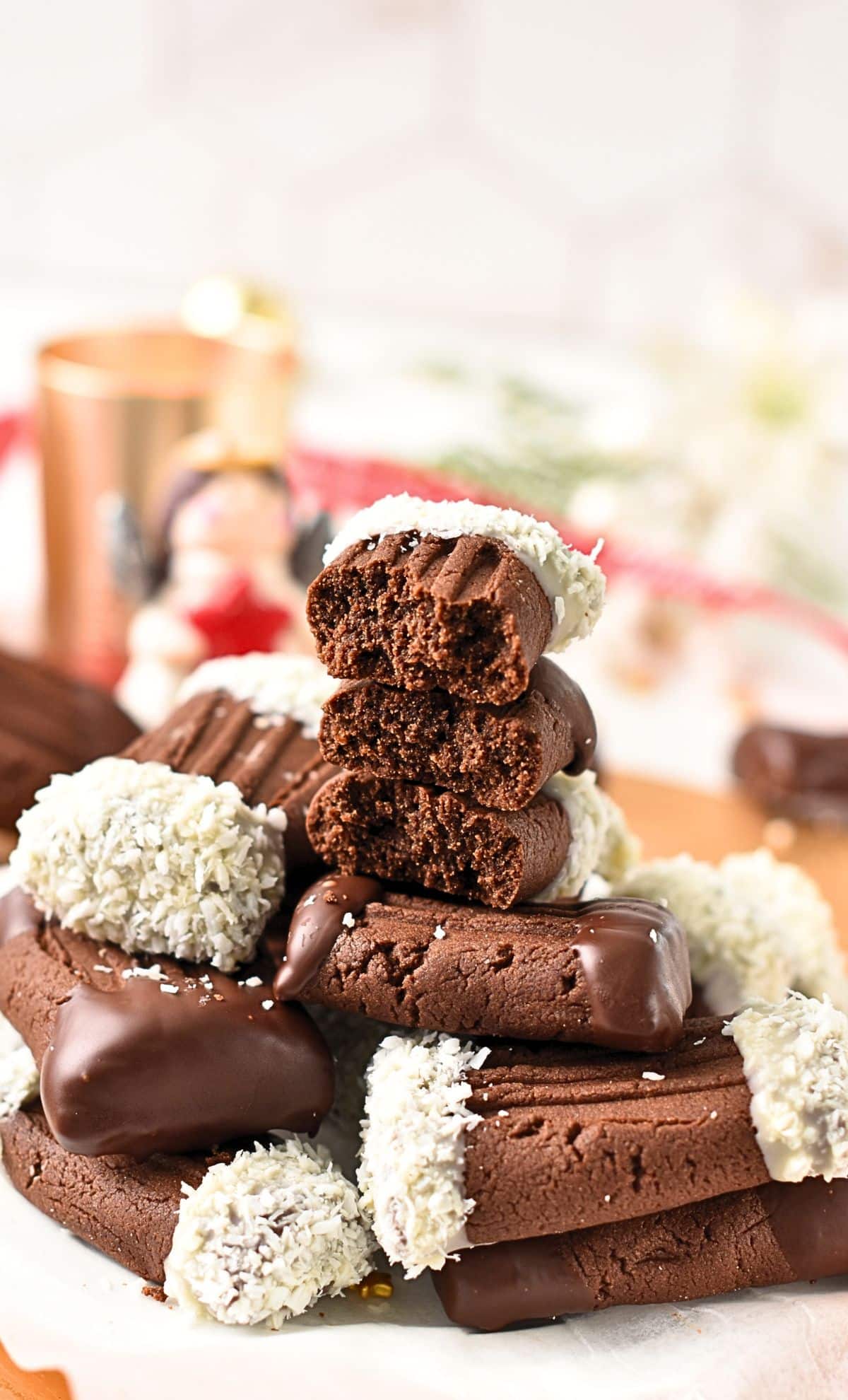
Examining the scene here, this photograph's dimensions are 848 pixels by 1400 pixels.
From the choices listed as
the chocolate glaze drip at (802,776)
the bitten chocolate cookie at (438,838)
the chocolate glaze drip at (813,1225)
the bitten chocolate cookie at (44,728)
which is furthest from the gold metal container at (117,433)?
the chocolate glaze drip at (813,1225)

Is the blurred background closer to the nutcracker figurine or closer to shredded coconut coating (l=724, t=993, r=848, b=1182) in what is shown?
the nutcracker figurine

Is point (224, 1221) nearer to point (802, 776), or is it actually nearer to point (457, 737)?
point (457, 737)

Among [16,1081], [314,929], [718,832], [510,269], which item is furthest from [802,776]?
[510,269]

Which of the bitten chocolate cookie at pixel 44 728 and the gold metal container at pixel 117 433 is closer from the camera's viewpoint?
the bitten chocolate cookie at pixel 44 728

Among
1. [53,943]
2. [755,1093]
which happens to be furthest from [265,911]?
[755,1093]

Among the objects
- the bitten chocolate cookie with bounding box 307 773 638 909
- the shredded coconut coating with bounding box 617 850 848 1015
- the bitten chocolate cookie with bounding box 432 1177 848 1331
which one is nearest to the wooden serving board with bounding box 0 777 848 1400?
the shredded coconut coating with bounding box 617 850 848 1015

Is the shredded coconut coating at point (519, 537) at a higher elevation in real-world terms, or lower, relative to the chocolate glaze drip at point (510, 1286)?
higher

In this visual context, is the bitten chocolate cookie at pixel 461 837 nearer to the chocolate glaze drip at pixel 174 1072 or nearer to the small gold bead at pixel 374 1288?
the chocolate glaze drip at pixel 174 1072
